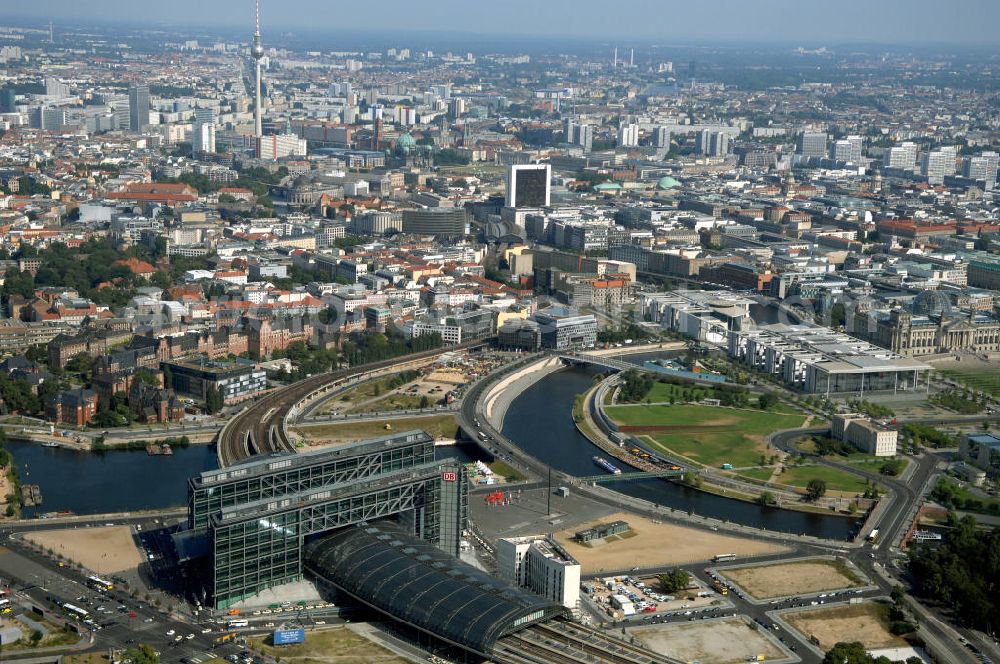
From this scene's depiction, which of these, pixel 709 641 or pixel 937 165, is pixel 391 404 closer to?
pixel 709 641

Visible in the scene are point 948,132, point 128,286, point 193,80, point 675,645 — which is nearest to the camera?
point 675,645

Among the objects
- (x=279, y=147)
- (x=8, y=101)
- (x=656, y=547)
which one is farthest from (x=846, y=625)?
(x=8, y=101)

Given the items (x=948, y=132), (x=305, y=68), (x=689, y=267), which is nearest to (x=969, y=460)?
(x=689, y=267)

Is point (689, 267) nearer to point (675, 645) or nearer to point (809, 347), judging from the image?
point (809, 347)

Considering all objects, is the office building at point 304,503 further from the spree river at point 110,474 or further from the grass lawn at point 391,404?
the grass lawn at point 391,404

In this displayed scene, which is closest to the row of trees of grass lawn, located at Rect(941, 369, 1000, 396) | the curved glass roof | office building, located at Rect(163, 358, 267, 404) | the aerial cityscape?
the aerial cityscape

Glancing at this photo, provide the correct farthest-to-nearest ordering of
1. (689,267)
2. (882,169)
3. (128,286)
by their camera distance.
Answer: (882,169) → (689,267) → (128,286)
